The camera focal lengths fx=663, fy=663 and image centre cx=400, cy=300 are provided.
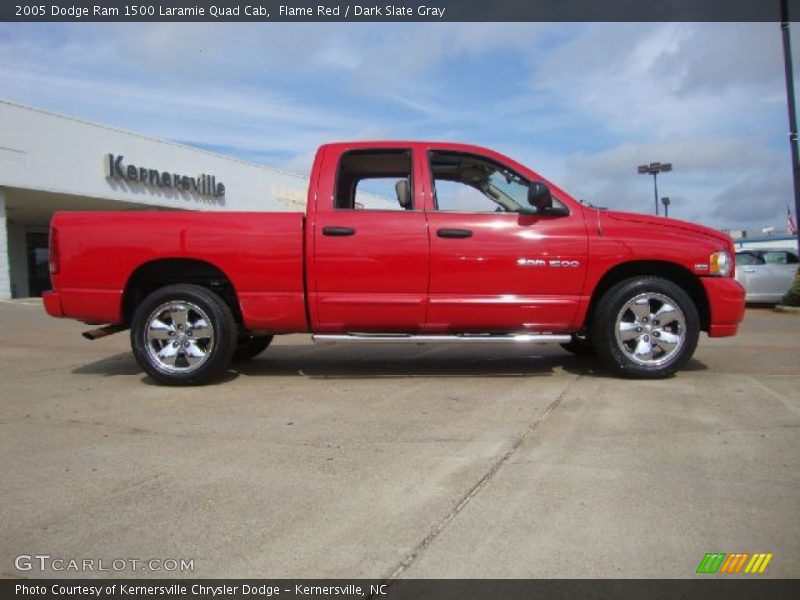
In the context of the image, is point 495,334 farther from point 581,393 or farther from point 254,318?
point 254,318

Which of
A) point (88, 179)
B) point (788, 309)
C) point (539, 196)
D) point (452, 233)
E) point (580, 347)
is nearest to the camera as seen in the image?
point (539, 196)

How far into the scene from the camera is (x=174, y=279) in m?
5.85

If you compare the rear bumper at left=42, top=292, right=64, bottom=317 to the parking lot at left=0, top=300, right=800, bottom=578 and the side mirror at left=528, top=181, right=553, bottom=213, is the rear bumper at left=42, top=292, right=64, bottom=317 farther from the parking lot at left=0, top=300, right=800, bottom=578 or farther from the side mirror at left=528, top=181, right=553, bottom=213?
the side mirror at left=528, top=181, right=553, bottom=213

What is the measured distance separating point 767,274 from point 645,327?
427 inches

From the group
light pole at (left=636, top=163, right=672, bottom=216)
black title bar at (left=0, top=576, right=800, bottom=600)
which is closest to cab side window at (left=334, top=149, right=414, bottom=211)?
black title bar at (left=0, top=576, right=800, bottom=600)

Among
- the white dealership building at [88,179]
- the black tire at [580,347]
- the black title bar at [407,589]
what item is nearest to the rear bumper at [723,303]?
the black tire at [580,347]

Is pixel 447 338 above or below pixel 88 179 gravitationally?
below

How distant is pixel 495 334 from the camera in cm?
563

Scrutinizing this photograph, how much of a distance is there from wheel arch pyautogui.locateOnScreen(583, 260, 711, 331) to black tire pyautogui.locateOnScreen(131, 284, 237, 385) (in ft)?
10.1

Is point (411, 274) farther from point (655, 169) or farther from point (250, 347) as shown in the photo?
point (655, 169)

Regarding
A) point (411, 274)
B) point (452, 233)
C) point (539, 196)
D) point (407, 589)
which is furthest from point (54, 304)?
point (407, 589)

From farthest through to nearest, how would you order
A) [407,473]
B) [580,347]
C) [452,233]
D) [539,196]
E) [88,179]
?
→ [88,179], [580,347], [452,233], [539,196], [407,473]

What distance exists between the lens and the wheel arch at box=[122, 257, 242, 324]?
5.68m

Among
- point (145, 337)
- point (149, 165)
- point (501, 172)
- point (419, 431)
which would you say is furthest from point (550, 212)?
point (149, 165)
